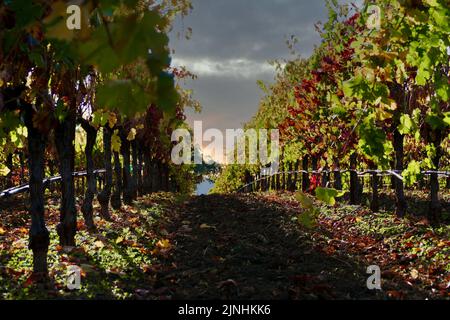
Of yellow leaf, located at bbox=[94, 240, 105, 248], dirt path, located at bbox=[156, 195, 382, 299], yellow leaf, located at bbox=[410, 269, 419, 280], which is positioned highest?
yellow leaf, located at bbox=[94, 240, 105, 248]

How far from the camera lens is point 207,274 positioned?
688 cm

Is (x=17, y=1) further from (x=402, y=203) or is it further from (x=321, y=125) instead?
(x=321, y=125)

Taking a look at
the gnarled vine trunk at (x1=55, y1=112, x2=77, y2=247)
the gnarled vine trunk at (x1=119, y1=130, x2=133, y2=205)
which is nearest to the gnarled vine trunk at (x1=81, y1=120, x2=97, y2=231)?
the gnarled vine trunk at (x1=55, y1=112, x2=77, y2=247)

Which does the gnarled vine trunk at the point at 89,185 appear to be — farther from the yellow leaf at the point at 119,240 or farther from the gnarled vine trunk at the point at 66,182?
the gnarled vine trunk at the point at 66,182

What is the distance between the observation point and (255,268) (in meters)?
7.07

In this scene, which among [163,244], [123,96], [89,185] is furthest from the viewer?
[89,185]

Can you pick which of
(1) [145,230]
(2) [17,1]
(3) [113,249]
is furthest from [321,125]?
(2) [17,1]

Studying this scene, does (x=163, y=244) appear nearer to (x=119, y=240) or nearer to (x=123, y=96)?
(x=119, y=240)

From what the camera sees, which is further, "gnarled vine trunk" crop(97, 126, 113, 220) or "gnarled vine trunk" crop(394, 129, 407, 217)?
"gnarled vine trunk" crop(97, 126, 113, 220)

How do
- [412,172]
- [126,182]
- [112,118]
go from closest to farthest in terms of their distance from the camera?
[412,172] < [112,118] < [126,182]

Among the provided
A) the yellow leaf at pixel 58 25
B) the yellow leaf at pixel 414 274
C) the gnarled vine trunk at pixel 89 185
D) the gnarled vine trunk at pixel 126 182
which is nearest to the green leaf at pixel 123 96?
the yellow leaf at pixel 58 25

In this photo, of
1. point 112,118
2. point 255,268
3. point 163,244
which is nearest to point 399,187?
point 163,244

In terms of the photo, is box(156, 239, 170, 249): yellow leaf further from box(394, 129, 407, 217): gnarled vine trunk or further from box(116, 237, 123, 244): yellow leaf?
box(394, 129, 407, 217): gnarled vine trunk

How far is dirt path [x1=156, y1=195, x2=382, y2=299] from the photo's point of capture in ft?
19.2
